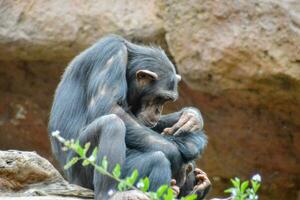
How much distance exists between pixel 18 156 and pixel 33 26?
11.8 feet

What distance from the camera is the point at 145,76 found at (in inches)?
323

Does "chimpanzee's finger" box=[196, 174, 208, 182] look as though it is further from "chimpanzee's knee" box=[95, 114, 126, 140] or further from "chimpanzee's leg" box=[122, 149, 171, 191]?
"chimpanzee's knee" box=[95, 114, 126, 140]

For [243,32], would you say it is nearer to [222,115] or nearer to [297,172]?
[222,115]

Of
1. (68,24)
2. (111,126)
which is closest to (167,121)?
(111,126)

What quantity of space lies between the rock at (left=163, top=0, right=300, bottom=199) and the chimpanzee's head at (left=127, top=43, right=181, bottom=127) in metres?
2.26

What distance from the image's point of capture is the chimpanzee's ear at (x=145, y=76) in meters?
8.18

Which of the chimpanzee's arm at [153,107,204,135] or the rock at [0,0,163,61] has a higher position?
the chimpanzee's arm at [153,107,204,135]

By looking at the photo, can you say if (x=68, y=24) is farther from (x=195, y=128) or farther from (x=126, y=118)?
(x=126, y=118)

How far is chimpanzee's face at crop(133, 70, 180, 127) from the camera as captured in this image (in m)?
8.19

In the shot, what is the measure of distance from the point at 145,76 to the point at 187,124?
0.52 m

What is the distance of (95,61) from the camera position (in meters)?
8.09

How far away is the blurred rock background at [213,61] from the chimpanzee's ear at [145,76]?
7.75 feet

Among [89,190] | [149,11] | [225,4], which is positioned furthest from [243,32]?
[89,190]

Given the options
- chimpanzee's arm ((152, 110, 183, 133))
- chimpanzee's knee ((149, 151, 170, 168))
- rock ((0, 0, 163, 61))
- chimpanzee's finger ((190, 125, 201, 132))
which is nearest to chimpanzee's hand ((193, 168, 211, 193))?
chimpanzee's finger ((190, 125, 201, 132))
